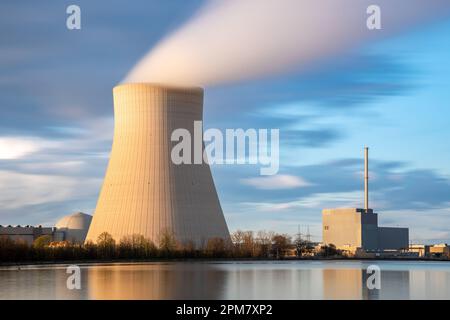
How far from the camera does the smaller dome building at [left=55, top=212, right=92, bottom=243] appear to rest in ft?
234

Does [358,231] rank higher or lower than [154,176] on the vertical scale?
lower

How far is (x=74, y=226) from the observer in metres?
74.3

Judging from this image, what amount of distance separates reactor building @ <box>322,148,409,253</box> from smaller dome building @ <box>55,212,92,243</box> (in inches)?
973

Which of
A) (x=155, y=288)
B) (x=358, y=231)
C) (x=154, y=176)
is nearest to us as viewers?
(x=155, y=288)

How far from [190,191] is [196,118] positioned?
391 centimetres

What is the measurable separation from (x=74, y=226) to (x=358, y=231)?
1084 inches

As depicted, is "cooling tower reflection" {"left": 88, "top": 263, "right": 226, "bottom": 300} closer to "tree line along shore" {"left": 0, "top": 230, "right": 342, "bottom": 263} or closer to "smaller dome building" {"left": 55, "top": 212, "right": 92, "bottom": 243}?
"tree line along shore" {"left": 0, "top": 230, "right": 342, "bottom": 263}

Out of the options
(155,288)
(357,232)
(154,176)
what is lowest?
(155,288)

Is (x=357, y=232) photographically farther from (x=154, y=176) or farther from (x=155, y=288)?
(x=155, y=288)

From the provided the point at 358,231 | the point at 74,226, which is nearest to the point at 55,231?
the point at 74,226
